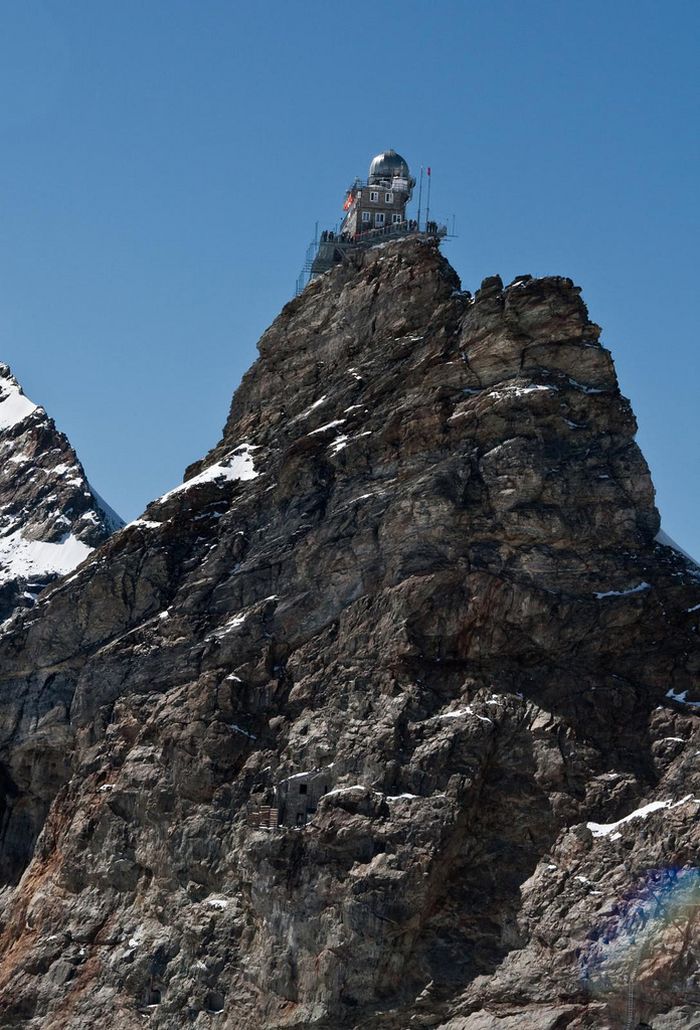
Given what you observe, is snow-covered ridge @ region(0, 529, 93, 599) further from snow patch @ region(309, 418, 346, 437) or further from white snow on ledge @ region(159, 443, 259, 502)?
snow patch @ region(309, 418, 346, 437)

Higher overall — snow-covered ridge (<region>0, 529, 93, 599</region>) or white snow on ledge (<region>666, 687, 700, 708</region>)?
snow-covered ridge (<region>0, 529, 93, 599</region>)

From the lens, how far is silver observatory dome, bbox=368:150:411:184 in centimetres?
15000

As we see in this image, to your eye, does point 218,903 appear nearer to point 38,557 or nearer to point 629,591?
point 629,591

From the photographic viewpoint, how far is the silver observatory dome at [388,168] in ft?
492

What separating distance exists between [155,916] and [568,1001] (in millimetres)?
25415

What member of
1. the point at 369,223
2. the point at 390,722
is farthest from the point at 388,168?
the point at 390,722

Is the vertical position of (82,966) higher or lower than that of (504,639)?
lower

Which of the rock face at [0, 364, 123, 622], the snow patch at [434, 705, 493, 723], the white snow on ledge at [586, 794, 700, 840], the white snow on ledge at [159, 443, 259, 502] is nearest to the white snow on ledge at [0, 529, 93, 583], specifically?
the rock face at [0, 364, 123, 622]

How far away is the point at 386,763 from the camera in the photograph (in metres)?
101

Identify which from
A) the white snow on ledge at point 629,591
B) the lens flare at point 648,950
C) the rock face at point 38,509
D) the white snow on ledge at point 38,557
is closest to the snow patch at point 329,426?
the white snow on ledge at point 629,591

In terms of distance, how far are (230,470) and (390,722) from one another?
27.0 metres

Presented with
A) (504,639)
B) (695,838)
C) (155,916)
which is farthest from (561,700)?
(155,916)

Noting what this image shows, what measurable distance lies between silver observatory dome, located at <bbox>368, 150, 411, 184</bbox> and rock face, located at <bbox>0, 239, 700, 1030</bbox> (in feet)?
87.5

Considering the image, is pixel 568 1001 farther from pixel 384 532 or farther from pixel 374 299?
pixel 374 299
